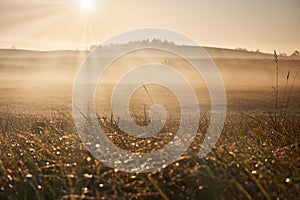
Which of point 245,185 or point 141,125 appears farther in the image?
point 141,125

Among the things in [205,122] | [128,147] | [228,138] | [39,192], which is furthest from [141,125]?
[39,192]

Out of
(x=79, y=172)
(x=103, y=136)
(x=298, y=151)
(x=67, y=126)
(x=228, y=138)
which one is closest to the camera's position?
(x=79, y=172)

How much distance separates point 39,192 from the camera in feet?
12.0

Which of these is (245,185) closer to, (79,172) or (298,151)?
(298,151)

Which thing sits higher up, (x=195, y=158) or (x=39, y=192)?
(x=195, y=158)

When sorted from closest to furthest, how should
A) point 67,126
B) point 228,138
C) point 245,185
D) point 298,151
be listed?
1. point 245,185
2. point 298,151
3. point 228,138
4. point 67,126

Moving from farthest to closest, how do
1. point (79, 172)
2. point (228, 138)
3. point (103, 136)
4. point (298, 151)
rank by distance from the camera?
point (228, 138) → point (103, 136) → point (298, 151) → point (79, 172)

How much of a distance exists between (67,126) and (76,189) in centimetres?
299

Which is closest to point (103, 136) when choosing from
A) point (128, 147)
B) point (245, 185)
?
point (128, 147)

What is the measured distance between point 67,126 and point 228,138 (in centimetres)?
244

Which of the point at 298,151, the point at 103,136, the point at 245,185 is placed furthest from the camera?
the point at 103,136

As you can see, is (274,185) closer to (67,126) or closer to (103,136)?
(103,136)

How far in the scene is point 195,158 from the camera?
3867mm

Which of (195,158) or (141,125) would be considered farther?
(141,125)
